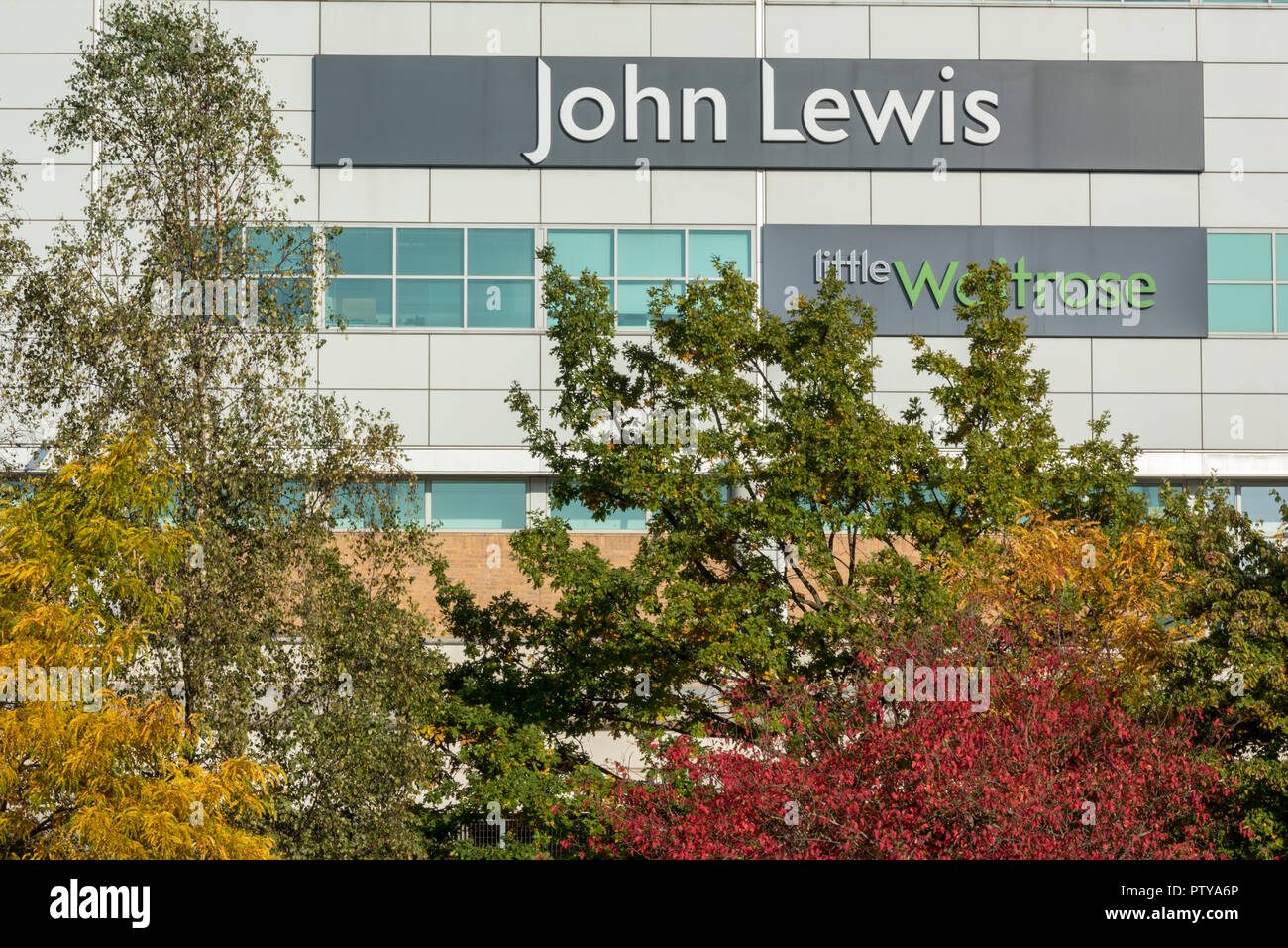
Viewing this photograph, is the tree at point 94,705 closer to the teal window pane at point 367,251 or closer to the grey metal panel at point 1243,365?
the teal window pane at point 367,251

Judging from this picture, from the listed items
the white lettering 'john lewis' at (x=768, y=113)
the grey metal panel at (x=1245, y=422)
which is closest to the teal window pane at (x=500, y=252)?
the white lettering 'john lewis' at (x=768, y=113)

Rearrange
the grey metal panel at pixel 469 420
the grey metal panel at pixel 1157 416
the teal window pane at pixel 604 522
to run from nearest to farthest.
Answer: the teal window pane at pixel 604 522 < the grey metal panel at pixel 469 420 < the grey metal panel at pixel 1157 416

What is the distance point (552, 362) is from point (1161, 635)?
1694cm

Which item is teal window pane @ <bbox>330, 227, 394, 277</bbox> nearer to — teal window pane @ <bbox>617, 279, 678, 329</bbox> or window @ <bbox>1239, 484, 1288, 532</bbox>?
teal window pane @ <bbox>617, 279, 678, 329</bbox>

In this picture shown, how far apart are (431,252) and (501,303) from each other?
6.71ft

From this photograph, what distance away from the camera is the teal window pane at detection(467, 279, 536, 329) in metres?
31.6

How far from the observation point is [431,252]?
3183cm

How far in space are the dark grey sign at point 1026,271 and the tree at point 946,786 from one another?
56.6ft

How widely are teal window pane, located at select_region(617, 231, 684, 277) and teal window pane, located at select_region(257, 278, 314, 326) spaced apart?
14.6 meters

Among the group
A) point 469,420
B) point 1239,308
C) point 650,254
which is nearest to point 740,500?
point 469,420

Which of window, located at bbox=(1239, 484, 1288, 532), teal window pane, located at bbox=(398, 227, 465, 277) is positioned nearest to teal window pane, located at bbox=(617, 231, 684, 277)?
teal window pane, located at bbox=(398, 227, 465, 277)

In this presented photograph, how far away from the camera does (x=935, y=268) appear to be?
32.1 metres

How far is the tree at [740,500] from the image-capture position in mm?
18203
